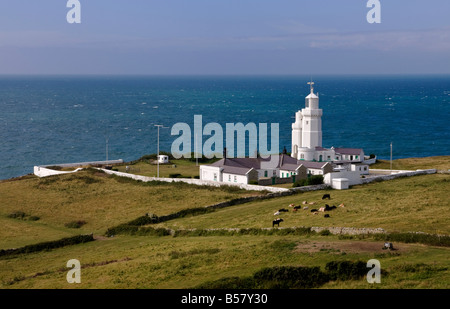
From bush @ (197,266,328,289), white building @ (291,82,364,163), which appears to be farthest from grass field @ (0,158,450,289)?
white building @ (291,82,364,163)

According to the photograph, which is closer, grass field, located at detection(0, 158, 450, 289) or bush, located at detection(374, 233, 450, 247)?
grass field, located at detection(0, 158, 450, 289)

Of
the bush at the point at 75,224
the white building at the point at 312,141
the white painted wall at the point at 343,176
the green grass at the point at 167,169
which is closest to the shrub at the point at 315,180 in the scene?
the white painted wall at the point at 343,176

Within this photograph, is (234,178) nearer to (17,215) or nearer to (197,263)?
(17,215)

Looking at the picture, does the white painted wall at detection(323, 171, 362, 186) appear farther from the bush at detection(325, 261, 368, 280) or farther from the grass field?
the bush at detection(325, 261, 368, 280)

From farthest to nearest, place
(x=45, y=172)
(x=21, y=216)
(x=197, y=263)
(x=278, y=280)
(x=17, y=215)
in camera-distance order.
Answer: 1. (x=45, y=172)
2. (x=17, y=215)
3. (x=21, y=216)
4. (x=197, y=263)
5. (x=278, y=280)

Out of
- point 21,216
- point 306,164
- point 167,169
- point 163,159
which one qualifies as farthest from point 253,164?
point 21,216

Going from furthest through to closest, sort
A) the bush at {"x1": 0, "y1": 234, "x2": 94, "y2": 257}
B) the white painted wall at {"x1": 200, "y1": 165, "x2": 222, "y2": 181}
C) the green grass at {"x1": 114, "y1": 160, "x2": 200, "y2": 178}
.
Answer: the green grass at {"x1": 114, "y1": 160, "x2": 200, "y2": 178}, the white painted wall at {"x1": 200, "y1": 165, "x2": 222, "y2": 181}, the bush at {"x1": 0, "y1": 234, "x2": 94, "y2": 257}

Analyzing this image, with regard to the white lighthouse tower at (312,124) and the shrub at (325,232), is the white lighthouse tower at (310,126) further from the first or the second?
the shrub at (325,232)

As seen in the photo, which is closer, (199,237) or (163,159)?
(199,237)
